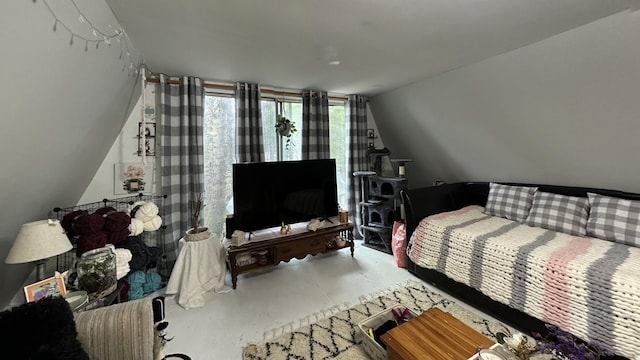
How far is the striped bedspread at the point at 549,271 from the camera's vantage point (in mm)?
1448

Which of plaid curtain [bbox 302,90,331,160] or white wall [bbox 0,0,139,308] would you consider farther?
plaid curtain [bbox 302,90,331,160]

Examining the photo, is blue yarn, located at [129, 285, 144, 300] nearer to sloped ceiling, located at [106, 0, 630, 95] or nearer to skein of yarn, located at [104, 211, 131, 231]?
skein of yarn, located at [104, 211, 131, 231]

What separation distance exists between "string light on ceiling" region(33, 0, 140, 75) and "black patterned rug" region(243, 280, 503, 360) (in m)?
2.12

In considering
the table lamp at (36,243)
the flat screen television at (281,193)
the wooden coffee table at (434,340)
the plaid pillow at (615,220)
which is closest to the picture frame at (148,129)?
the flat screen television at (281,193)

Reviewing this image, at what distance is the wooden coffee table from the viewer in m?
1.29

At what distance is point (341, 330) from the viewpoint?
6.42 feet

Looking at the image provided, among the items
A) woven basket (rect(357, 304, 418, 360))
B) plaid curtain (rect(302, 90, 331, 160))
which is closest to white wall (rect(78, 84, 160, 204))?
plaid curtain (rect(302, 90, 331, 160))

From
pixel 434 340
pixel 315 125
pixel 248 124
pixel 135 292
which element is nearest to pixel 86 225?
pixel 135 292

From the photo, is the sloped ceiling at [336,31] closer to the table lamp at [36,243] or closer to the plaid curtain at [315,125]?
the plaid curtain at [315,125]

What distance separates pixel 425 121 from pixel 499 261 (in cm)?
204

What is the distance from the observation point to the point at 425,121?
3400 millimetres

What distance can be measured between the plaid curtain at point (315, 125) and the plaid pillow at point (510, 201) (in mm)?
2177

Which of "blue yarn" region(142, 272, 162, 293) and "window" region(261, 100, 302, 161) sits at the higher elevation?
"window" region(261, 100, 302, 161)

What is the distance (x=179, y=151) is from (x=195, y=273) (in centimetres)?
134
